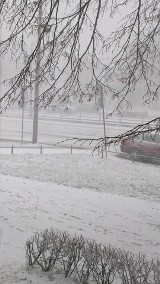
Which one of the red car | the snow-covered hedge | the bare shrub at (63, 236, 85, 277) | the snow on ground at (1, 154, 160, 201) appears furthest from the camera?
the red car

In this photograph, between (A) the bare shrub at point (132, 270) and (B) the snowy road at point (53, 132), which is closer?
(A) the bare shrub at point (132, 270)

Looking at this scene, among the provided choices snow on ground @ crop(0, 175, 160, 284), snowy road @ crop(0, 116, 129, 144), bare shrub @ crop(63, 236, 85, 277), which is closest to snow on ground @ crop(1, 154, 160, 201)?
snow on ground @ crop(0, 175, 160, 284)

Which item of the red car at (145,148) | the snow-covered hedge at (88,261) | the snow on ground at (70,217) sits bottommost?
the snow on ground at (70,217)

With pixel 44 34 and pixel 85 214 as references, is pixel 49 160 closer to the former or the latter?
pixel 85 214

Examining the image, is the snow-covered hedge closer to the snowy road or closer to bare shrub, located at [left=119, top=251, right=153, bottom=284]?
bare shrub, located at [left=119, top=251, right=153, bottom=284]

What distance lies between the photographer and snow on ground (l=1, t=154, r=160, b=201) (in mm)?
13587

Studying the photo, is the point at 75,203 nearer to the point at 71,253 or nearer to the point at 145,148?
the point at 71,253

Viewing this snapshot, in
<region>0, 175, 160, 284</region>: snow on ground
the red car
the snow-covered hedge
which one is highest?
the red car

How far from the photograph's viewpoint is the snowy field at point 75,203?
279 inches

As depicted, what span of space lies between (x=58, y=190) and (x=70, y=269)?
22.7ft

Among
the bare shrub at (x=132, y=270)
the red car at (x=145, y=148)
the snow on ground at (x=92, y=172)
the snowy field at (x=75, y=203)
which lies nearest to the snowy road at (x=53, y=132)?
the snow on ground at (x=92, y=172)

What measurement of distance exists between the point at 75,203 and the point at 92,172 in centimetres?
487

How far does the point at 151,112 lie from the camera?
50188 millimetres

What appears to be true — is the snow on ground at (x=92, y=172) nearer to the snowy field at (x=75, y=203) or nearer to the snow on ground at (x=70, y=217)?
the snowy field at (x=75, y=203)
